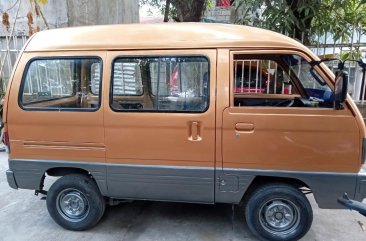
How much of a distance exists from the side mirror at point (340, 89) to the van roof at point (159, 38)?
45cm

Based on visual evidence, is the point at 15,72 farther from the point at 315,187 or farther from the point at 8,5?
the point at 8,5

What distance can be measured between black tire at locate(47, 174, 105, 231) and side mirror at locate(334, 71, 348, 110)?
97.7 inches

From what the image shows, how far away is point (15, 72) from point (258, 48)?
96.2 inches

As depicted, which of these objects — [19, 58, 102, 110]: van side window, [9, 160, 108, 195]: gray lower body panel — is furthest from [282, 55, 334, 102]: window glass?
[9, 160, 108, 195]: gray lower body panel

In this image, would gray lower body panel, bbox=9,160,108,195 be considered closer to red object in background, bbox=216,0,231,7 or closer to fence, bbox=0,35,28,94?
fence, bbox=0,35,28,94

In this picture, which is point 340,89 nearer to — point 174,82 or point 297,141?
point 297,141

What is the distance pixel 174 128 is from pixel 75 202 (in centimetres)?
142

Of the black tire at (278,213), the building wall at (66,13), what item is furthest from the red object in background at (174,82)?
the building wall at (66,13)

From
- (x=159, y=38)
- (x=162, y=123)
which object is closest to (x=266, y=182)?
Result: (x=162, y=123)

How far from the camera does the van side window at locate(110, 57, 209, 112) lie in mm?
3004

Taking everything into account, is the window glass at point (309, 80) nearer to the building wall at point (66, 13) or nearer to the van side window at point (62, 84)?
the van side window at point (62, 84)

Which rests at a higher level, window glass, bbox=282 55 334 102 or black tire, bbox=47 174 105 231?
window glass, bbox=282 55 334 102

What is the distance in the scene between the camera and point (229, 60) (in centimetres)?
294

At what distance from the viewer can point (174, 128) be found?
3.02m
